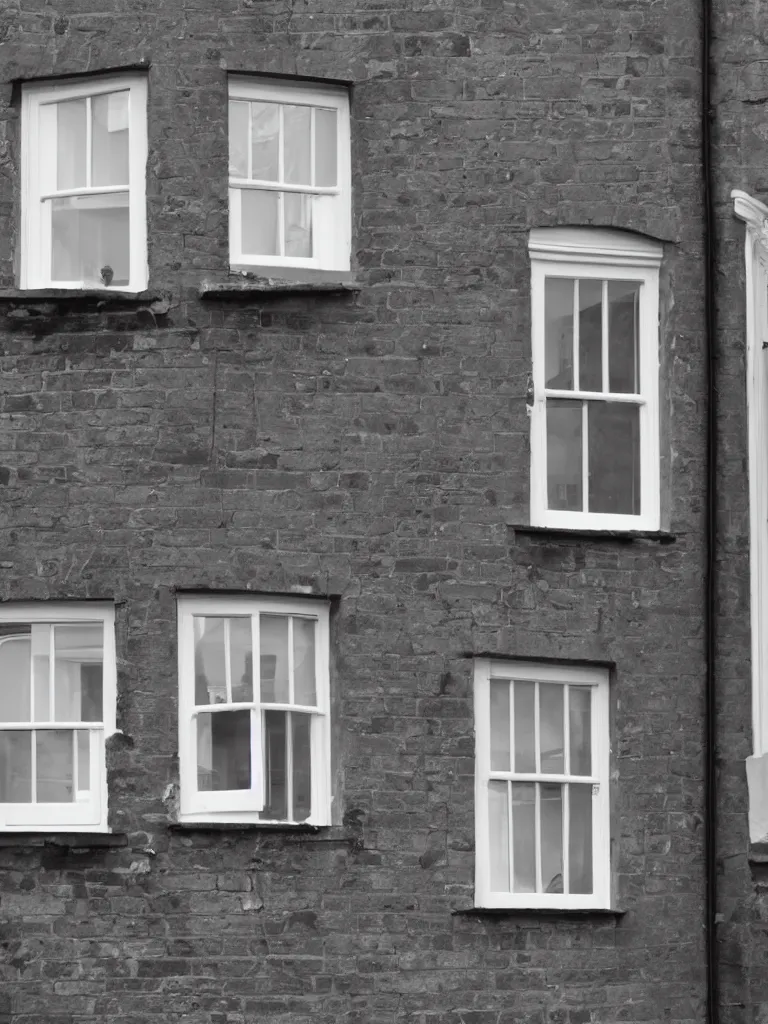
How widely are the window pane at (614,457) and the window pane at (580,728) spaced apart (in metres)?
1.47

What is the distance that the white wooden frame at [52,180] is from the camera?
18.9 m

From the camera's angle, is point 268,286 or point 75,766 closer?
point 75,766

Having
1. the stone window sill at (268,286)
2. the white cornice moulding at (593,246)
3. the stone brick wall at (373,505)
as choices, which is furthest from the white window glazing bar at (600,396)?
the stone window sill at (268,286)

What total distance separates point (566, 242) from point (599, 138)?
0.88 m

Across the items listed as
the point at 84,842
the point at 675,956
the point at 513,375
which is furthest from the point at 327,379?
the point at 675,956

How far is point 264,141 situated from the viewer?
1914 cm

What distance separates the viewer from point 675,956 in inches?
736

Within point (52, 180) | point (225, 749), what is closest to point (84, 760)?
point (225, 749)

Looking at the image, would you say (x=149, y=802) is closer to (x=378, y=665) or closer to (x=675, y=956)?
(x=378, y=665)

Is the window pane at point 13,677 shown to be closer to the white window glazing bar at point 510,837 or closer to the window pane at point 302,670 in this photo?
the window pane at point 302,670

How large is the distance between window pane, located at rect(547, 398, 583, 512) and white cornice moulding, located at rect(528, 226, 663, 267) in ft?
3.78

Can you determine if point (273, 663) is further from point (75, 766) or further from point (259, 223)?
point (259, 223)

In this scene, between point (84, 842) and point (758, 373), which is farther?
point (758, 373)

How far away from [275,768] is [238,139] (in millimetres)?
4910
